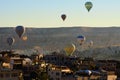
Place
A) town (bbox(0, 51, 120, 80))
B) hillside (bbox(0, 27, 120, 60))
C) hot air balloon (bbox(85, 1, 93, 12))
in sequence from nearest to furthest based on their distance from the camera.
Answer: town (bbox(0, 51, 120, 80)) < hot air balloon (bbox(85, 1, 93, 12)) < hillside (bbox(0, 27, 120, 60))

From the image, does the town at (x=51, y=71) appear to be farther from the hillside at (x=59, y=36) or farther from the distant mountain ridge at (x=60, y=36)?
the distant mountain ridge at (x=60, y=36)

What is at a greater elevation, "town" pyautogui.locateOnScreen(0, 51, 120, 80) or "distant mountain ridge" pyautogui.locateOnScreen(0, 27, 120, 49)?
"town" pyautogui.locateOnScreen(0, 51, 120, 80)

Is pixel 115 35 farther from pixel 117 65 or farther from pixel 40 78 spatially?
pixel 40 78

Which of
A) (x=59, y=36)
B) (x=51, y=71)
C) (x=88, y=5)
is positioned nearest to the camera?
(x=51, y=71)

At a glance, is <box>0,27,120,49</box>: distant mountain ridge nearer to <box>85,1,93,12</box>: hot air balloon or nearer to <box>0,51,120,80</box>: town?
<box>0,51,120,80</box>: town

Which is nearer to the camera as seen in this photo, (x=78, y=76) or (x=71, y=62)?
(x=78, y=76)

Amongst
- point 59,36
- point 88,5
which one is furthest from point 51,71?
point 59,36

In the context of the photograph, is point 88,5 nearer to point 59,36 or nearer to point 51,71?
point 51,71

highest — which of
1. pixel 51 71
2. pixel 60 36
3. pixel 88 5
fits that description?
pixel 88 5

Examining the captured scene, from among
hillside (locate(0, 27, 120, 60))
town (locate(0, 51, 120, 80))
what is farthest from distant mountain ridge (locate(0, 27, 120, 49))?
town (locate(0, 51, 120, 80))

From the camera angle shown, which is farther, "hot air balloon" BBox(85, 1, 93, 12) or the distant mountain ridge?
the distant mountain ridge

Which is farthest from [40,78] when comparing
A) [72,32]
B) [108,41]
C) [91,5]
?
[72,32]
